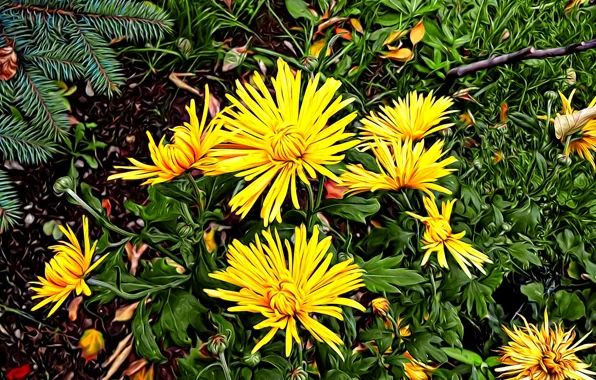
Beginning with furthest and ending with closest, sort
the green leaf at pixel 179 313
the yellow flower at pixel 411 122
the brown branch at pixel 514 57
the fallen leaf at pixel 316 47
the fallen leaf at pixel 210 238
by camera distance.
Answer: the fallen leaf at pixel 316 47
the brown branch at pixel 514 57
the fallen leaf at pixel 210 238
the yellow flower at pixel 411 122
the green leaf at pixel 179 313

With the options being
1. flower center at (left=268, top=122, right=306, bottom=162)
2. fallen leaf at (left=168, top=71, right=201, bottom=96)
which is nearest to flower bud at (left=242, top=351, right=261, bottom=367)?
flower center at (left=268, top=122, right=306, bottom=162)

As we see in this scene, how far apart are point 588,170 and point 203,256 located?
3.40 feet

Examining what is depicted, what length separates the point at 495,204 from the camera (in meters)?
1.38

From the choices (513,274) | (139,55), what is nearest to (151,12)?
(139,55)

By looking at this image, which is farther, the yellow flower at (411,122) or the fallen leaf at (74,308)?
the fallen leaf at (74,308)

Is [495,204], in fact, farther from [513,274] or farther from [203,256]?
[203,256]

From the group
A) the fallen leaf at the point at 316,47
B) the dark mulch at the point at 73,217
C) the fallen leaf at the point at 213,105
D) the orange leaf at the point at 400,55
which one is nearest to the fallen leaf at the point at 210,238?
the dark mulch at the point at 73,217

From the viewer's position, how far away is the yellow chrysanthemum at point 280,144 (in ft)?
3.14

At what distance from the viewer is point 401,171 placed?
1.10m

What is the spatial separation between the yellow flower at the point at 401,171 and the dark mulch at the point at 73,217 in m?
0.52

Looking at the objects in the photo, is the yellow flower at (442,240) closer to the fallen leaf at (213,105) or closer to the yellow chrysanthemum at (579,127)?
the yellow chrysanthemum at (579,127)

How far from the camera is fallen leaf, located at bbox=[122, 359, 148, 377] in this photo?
1.26 m

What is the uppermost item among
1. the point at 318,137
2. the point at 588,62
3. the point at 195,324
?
the point at 588,62

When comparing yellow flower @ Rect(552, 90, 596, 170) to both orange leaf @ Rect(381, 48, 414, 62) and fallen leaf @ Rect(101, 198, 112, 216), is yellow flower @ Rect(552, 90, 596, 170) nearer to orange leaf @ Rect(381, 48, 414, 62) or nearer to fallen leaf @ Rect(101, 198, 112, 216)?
orange leaf @ Rect(381, 48, 414, 62)
